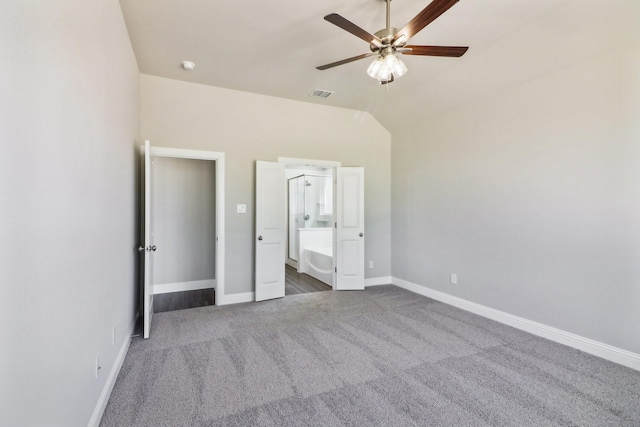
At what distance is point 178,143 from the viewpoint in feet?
12.5

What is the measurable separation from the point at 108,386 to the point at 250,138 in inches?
126

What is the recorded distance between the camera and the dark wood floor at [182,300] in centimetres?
398

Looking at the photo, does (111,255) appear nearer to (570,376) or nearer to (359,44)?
(359,44)

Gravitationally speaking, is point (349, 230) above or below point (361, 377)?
above

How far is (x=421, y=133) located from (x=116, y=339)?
14.8 feet

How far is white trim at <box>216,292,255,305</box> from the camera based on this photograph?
159 inches

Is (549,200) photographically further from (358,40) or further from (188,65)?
(188,65)

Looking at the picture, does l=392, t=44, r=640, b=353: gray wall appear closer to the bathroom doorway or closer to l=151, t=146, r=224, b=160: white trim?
the bathroom doorway

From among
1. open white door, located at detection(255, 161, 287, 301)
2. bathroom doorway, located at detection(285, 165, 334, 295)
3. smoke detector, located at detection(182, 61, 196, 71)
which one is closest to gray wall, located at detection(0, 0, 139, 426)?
smoke detector, located at detection(182, 61, 196, 71)

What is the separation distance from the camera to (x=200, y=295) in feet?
14.7

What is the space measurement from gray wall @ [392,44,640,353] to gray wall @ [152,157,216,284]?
11.6ft

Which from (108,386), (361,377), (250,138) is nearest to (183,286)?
(250,138)

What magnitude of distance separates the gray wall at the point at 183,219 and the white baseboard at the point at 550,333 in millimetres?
3688

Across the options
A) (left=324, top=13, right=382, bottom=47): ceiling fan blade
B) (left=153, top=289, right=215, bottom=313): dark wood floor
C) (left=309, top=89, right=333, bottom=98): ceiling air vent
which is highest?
(left=309, top=89, right=333, bottom=98): ceiling air vent
